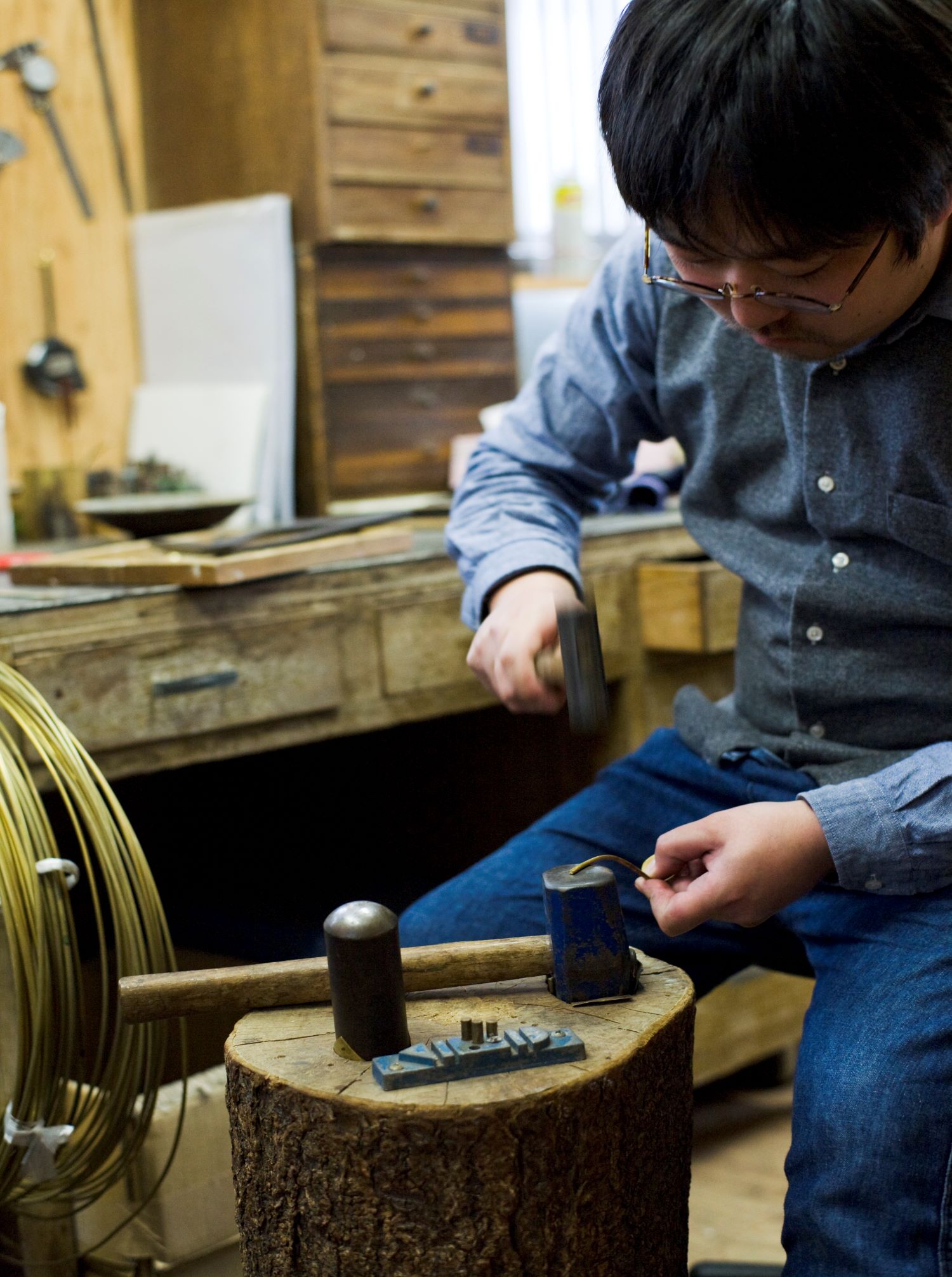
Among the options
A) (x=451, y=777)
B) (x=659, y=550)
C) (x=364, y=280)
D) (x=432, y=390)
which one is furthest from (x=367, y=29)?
(x=451, y=777)

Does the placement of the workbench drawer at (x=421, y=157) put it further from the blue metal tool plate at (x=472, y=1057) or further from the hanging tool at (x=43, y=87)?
the blue metal tool plate at (x=472, y=1057)

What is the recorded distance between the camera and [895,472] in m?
1.14

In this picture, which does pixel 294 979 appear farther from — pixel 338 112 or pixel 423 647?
pixel 338 112

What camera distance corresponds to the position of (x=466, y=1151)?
856mm

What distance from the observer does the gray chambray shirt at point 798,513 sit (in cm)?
108

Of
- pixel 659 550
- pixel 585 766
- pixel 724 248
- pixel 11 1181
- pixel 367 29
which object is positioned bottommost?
pixel 11 1181

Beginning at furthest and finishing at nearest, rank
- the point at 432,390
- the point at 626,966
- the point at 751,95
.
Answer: the point at 432,390, the point at 626,966, the point at 751,95

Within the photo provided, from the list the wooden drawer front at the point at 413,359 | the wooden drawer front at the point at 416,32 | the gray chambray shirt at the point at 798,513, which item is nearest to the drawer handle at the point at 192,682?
the gray chambray shirt at the point at 798,513

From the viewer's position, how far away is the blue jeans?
3.09 ft

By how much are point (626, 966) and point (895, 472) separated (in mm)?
450

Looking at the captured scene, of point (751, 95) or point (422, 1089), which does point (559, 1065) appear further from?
point (751, 95)

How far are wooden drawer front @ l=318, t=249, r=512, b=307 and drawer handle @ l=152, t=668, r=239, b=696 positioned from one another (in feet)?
3.07

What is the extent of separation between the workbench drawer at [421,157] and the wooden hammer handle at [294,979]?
1.56 meters

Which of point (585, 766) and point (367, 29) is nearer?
point (585, 766)
